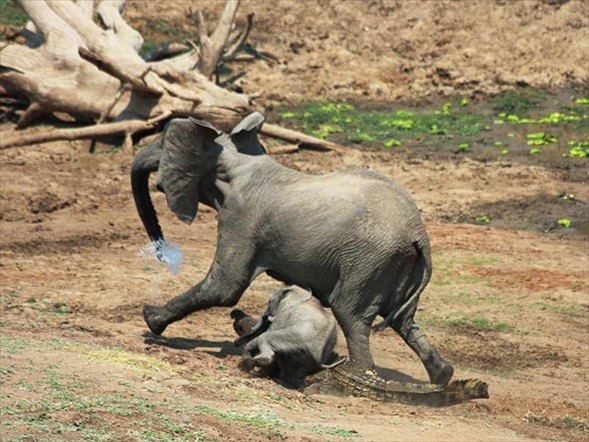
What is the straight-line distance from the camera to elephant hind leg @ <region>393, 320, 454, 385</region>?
1173 centimetres

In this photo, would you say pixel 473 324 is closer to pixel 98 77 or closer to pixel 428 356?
pixel 428 356

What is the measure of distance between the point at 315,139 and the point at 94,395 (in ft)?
43.8

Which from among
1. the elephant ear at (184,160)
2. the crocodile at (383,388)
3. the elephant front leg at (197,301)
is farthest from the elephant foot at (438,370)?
the elephant ear at (184,160)

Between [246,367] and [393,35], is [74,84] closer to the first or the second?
[393,35]

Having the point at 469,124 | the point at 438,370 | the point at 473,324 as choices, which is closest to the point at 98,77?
the point at 469,124

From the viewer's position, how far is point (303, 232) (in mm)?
11602

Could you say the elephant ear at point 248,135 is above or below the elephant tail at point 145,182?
above

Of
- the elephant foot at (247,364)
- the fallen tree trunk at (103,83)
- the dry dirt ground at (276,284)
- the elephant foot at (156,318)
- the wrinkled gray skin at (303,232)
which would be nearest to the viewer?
the dry dirt ground at (276,284)

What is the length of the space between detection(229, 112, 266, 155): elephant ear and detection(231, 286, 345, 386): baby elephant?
142 centimetres

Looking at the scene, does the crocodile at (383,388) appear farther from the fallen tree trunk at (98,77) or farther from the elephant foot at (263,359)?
the fallen tree trunk at (98,77)

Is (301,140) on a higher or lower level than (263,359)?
lower

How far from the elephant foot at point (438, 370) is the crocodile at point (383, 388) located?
0.25 meters

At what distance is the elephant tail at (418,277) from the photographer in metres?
11.7

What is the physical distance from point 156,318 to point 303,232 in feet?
5.17
